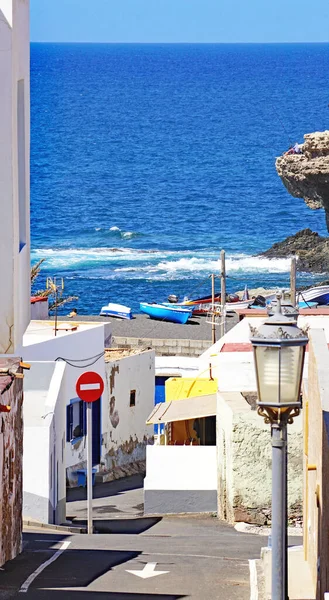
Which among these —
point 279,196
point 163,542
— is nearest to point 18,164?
point 163,542

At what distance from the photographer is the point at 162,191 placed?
4798 inches

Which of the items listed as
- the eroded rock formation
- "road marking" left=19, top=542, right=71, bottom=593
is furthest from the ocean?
"road marking" left=19, top=542, right=71, bottom=593

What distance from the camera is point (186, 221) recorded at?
103250mm

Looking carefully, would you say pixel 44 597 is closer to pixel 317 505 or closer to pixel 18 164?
pixel 317 505

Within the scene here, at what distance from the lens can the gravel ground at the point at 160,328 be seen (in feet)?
146

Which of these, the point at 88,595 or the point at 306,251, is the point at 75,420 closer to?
the point at 88,595

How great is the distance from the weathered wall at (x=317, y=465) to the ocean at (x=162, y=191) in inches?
1728

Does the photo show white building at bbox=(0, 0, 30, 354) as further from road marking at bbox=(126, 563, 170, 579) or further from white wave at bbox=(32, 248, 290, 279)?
white wave at bbox=(32, 248, 290, 279)

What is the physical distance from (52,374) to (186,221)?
80865 millimetres

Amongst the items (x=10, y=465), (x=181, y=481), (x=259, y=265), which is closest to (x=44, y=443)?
(x=181, y=481)

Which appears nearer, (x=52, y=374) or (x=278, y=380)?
(x=278, y=380)

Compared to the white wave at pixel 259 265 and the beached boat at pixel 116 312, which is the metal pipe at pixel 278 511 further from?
the white wave at pixel 259 265

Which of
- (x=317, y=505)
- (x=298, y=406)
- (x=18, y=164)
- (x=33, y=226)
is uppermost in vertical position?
(x=33, y=226)

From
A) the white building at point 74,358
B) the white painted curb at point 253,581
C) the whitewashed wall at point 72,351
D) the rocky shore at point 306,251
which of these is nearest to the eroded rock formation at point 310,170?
the rocky shore at point 306,251
